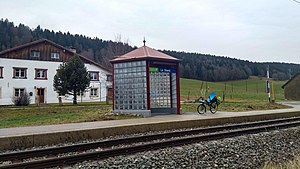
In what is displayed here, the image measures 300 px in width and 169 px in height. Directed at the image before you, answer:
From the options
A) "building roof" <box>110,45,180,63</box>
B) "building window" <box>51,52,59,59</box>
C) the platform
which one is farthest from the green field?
the platform

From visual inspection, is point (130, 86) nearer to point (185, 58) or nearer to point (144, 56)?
point (144, 56)

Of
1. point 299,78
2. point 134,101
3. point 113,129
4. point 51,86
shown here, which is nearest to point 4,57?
point 51,86

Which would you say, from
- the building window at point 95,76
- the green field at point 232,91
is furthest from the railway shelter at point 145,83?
the building window at point 95,76

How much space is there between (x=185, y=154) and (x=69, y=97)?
34.0m

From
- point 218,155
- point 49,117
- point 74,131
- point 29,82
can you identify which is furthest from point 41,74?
point 218,155

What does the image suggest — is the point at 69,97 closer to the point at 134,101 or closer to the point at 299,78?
the point at 134,101

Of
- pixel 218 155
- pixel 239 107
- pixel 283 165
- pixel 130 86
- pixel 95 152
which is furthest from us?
pixel 239 107

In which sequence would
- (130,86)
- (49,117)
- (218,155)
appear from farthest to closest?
(49,117) → (130,86) → (218,155)

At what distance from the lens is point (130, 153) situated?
7.73m

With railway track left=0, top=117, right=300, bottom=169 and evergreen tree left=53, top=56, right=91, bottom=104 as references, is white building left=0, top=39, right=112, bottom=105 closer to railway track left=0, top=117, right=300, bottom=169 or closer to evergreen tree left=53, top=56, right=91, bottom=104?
evergreen tree left=53, top=56, right=91, bottom=104

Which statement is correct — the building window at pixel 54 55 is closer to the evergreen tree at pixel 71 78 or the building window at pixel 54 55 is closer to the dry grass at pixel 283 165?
the evergreen tree at pixel 71 78

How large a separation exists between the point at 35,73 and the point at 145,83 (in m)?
27.4

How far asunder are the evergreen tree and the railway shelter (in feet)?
61.5

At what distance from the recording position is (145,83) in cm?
1547
